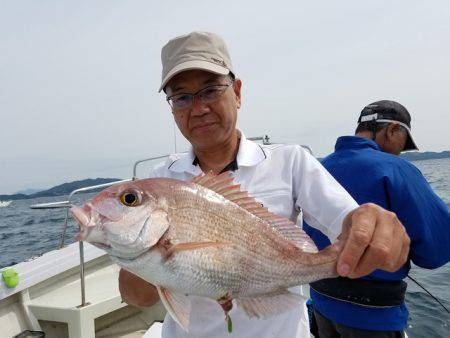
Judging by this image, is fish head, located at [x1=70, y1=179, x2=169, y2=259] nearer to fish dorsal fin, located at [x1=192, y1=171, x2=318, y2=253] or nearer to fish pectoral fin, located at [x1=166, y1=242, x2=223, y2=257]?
fish pectoral fin, located at [x1=166, y1=242, x2=223, y2=257]

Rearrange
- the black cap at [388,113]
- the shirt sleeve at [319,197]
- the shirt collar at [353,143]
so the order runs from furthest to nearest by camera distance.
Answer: the black cap at [388,113]
the shirt collar at [353,143]
the shirt sleeve at [319,197]

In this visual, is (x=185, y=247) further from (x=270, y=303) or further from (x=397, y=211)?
(x=397, y=211)

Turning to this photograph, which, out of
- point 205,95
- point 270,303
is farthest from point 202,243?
point 205,95

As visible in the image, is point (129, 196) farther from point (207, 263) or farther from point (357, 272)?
point (357, 272)

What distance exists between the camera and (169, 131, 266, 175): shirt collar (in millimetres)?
2137

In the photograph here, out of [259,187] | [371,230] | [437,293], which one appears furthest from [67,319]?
[437,293]

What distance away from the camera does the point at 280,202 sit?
6.64ft

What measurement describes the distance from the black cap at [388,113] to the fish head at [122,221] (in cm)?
271


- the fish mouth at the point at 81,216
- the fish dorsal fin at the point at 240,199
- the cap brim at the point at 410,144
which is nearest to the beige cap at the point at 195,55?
the fish dorsal fin at the point at 240,199

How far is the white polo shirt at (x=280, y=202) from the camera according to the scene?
73.5 inches

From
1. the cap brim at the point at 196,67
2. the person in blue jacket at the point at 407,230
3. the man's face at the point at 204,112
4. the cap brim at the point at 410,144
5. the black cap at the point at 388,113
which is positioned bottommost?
the person in blue jacket at the point at 407,230

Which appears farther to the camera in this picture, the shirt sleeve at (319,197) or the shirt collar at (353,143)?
the shirt collar at (353,143)

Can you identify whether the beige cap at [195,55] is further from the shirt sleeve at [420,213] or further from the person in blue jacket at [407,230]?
the shirt sleeve at [420,213]

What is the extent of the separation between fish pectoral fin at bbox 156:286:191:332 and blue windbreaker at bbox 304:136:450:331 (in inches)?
72.7
